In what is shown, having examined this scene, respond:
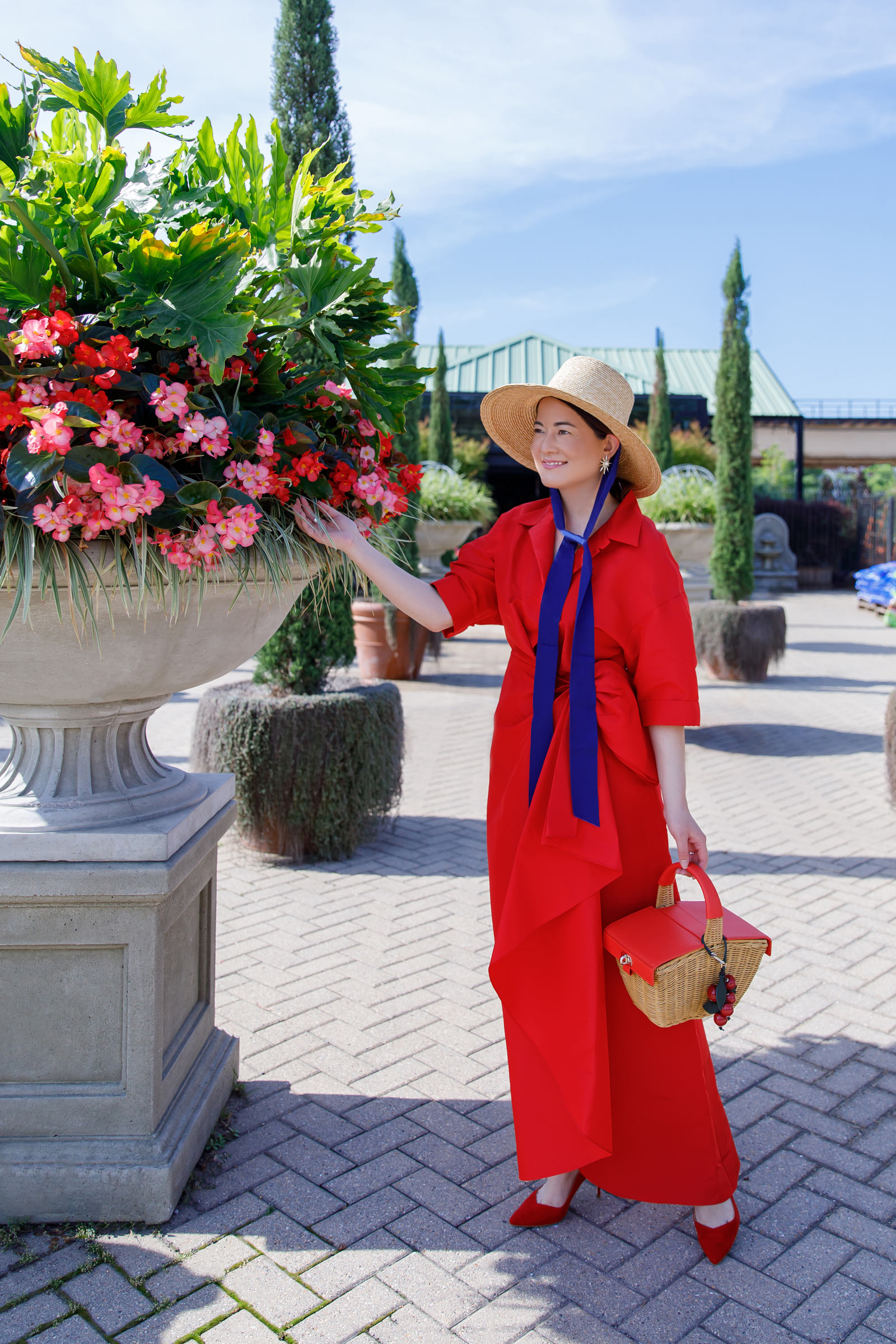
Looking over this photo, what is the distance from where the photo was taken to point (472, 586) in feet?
7.49

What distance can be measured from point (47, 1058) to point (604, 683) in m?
1.42

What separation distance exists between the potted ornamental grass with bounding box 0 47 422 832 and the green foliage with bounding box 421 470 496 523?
790cm

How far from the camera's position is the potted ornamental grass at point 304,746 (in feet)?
14.5

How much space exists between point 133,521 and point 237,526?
7.2 inches

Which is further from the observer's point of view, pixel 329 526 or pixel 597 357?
pixel 597 357

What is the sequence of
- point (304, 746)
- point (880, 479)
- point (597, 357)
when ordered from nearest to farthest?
point (304, 746), point (597, 357), point (880, 479)

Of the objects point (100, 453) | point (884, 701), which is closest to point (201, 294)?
point (100, 453)

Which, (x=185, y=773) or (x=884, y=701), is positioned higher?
(x=185, y=773)

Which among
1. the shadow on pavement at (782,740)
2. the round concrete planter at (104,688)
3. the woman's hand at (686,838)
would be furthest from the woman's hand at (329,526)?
the shadow on pavement at (782,740)

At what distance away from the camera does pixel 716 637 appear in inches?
385

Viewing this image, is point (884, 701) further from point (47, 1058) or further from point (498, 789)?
point (47, 1058)

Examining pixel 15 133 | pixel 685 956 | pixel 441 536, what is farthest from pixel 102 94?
pixel 441 536

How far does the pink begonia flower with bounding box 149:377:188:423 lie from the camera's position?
1765 millimetres

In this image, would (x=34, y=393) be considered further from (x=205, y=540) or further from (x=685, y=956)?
(x=685, y=956)
